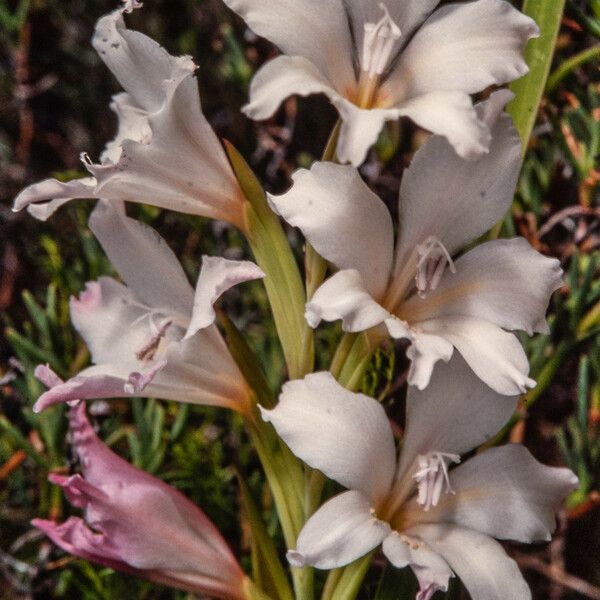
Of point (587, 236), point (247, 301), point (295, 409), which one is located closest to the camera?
point (295, 409)

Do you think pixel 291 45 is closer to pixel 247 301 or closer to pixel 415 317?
pixel 415 317

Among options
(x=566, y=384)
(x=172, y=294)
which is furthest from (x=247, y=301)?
(x=172, y=294)

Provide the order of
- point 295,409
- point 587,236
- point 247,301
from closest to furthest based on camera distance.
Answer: point 295,409, point 587,236, point 247,301

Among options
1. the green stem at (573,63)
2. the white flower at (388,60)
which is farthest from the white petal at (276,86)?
the green stem at (573,63)

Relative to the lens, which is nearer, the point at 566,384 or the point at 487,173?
the point at 487,173

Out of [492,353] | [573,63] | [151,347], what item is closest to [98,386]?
[151,347]

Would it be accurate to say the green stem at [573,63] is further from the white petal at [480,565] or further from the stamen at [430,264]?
the white petal at [480,565]

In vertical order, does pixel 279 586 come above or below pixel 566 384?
above

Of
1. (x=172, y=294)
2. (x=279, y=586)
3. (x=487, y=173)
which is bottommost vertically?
(x=279, y=586)
